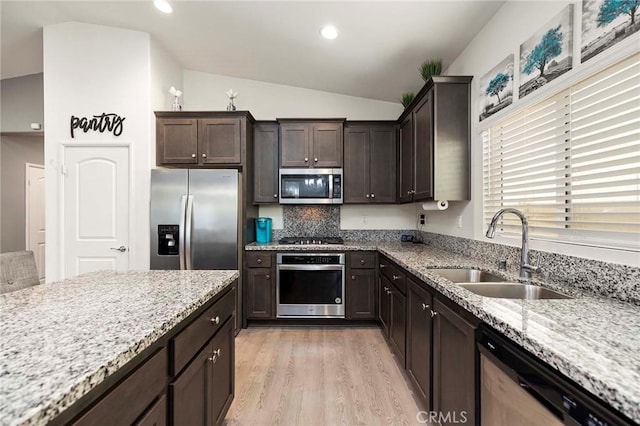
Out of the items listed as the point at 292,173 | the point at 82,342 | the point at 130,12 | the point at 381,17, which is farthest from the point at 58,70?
the point at 82,342

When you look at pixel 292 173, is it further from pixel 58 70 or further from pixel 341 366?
pixel 58 70

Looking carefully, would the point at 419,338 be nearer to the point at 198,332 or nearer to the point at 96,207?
the point at 198,332

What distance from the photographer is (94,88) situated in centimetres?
300

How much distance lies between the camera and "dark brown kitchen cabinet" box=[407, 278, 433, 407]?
164 cm

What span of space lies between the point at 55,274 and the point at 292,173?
9.06 feet

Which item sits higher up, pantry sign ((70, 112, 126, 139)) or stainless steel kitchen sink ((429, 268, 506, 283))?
pantry sign ((70, 112, 126, 139))

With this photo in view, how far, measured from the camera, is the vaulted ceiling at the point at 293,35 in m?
2.21

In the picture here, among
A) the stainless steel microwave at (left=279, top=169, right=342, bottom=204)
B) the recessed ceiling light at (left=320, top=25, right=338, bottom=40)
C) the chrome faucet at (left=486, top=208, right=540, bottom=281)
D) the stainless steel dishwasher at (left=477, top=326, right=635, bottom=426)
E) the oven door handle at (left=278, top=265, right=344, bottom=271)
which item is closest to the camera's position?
the stainless steel dishwasher at (left=477, top=326, right=635, bottom=426)

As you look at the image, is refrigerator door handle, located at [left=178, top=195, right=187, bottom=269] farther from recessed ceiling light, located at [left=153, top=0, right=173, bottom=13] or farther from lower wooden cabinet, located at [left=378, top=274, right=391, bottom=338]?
lower wooden cabinet, located at [left=378, top=274, right=391, bottom=338]

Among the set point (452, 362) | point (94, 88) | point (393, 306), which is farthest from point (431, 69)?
point (94, 88)

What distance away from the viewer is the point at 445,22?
218 centimetres

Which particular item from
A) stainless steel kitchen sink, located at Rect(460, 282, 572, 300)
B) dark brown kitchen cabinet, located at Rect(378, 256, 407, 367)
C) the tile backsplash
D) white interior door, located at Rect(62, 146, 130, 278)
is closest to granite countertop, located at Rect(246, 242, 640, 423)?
stainless steel kitchen sink, located at Rect(460, 282, 572, 300)

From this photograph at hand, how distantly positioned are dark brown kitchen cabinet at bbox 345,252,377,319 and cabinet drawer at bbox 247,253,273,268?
36.5 inches

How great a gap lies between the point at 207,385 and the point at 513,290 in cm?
163
